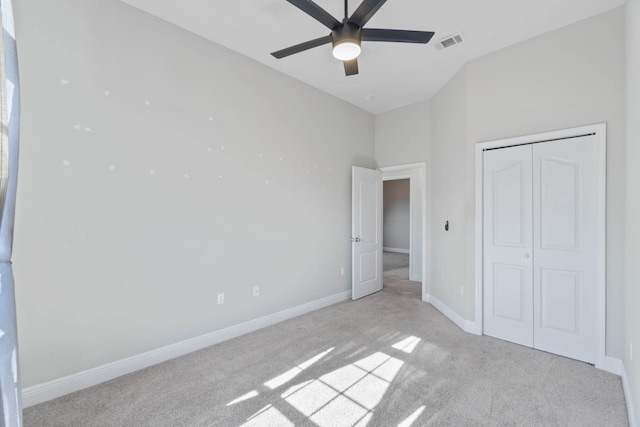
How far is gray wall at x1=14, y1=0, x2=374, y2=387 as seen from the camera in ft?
7.13

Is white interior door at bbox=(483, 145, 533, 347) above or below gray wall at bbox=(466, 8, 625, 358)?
below

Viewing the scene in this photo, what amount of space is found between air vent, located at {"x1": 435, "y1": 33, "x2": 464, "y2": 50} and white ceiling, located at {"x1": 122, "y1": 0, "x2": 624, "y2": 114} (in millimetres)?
55

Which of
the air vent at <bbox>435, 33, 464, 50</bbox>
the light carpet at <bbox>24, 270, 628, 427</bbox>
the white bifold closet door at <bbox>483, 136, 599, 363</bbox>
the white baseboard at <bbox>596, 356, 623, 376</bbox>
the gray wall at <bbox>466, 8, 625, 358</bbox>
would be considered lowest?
the light carpet at <bbox>24, 270, 628, 427</bbox>

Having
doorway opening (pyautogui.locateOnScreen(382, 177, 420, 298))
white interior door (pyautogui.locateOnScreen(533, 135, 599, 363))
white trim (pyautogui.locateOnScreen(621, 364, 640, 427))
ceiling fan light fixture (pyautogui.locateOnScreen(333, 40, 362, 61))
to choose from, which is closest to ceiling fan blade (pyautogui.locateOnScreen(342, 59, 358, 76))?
ceiling fan light fixture (pyautogui.locateOnScreen(333, 40, 362, 61))

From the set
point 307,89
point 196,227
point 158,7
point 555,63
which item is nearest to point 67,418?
point 196,227

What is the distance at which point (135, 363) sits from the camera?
258 centimetres

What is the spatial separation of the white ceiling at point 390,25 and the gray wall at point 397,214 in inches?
270

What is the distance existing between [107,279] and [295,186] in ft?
7.46

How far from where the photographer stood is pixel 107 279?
2.46 metres

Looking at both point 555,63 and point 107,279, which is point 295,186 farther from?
point 555,63

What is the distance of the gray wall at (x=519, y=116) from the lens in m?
2.59

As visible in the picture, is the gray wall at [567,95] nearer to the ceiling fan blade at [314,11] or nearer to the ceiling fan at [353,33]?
the ceiling fan at [353,33]

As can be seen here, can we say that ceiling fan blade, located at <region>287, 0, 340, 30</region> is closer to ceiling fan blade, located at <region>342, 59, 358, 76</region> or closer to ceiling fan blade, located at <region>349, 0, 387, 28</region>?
ceiling fan blade, located at <region>349, 0, 387, 28</region>

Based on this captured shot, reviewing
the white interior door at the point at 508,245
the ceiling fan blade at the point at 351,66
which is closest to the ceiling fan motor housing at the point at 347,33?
the ceiling fan blade at the point at 351,66
